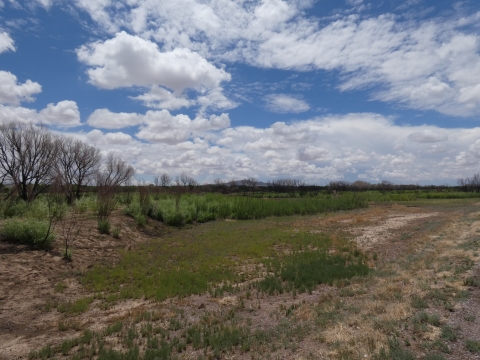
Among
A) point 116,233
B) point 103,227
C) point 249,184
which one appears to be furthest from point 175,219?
point 249,184

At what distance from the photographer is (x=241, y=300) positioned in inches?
293

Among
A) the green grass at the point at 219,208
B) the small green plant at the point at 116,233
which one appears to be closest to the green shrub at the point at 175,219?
the green grass at the point at 219,208

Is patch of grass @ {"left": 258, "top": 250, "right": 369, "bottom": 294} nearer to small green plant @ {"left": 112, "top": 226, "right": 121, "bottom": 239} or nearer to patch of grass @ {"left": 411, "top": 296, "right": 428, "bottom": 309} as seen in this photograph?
patch of grass @ {"left": 411, "top": 296, "right": 428, "bottom": 309}

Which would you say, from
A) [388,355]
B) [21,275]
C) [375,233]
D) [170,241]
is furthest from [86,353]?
[375,233]

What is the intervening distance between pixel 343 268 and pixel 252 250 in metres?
4.73

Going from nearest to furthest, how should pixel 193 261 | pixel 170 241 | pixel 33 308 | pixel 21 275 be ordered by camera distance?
1. pixel 33 308
2. pixel 21 275
3. pixel 193 261
4. pixel 170 241

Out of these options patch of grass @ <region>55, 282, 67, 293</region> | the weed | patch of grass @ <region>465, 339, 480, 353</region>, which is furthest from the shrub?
patch of grass @ <region>465, 339, 480, 353</region>

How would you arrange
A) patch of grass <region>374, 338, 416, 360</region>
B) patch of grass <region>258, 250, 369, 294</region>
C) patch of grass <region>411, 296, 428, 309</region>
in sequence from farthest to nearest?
patch of grass <region>258, 250, 369, 294</region> < patch of grass <region>411, 296, 428, 309</region> < patch of grass <region>374, 338, 416, 360</region>

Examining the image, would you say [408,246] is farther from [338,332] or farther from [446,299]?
[338,332]

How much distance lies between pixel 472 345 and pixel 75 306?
7636 mm

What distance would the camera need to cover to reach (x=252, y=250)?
A: 13.8 metres

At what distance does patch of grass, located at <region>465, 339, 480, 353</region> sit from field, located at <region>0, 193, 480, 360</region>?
20mm

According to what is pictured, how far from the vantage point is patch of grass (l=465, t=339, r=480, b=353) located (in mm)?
4059

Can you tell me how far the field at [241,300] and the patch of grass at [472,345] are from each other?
0.8 inches
